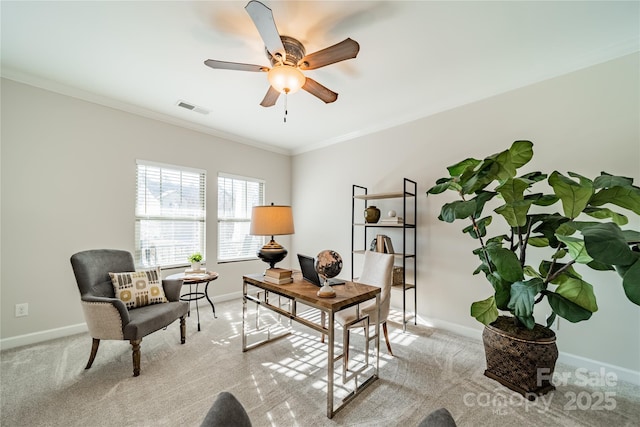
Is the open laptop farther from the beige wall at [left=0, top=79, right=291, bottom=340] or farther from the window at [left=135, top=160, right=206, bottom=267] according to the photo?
the beige wall at [left=0, top=79, right=291, bottom=340]

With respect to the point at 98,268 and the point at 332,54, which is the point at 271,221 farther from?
the point at 98,268

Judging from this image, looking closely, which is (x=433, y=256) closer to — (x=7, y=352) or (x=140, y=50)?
(x=140, y=50)

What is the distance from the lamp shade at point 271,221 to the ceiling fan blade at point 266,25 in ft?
3.68

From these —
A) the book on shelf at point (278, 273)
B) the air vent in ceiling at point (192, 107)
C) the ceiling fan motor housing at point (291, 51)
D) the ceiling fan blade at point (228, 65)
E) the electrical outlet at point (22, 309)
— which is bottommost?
the electrical outlet at point (22, 309)

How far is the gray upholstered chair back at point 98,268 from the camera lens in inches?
88.4

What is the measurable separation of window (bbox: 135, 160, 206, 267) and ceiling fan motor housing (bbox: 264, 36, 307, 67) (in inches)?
96.8

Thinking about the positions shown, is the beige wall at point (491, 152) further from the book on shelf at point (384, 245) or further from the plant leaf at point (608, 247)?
the plant leaf at point (608, 247)

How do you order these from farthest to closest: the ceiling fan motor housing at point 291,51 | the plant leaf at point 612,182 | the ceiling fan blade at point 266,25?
the ceiling fan motor housing at point 291,51, the plant leaf at point 612,182, the ceiling fan blade at point 266,25

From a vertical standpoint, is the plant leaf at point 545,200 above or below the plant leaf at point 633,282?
above

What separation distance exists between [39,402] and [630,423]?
388 cm

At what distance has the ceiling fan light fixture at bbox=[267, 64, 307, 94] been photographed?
→ 190 centimetres

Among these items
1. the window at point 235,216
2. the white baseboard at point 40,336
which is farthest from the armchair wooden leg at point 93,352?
the window at point 235,216

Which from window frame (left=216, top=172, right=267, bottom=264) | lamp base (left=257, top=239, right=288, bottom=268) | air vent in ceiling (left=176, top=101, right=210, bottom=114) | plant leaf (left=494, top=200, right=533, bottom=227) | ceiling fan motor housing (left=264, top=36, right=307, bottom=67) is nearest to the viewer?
plant leaf (left=494, top=200, right=533, bottom=227)

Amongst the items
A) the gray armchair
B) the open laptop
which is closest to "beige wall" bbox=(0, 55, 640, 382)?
the gray armchair
